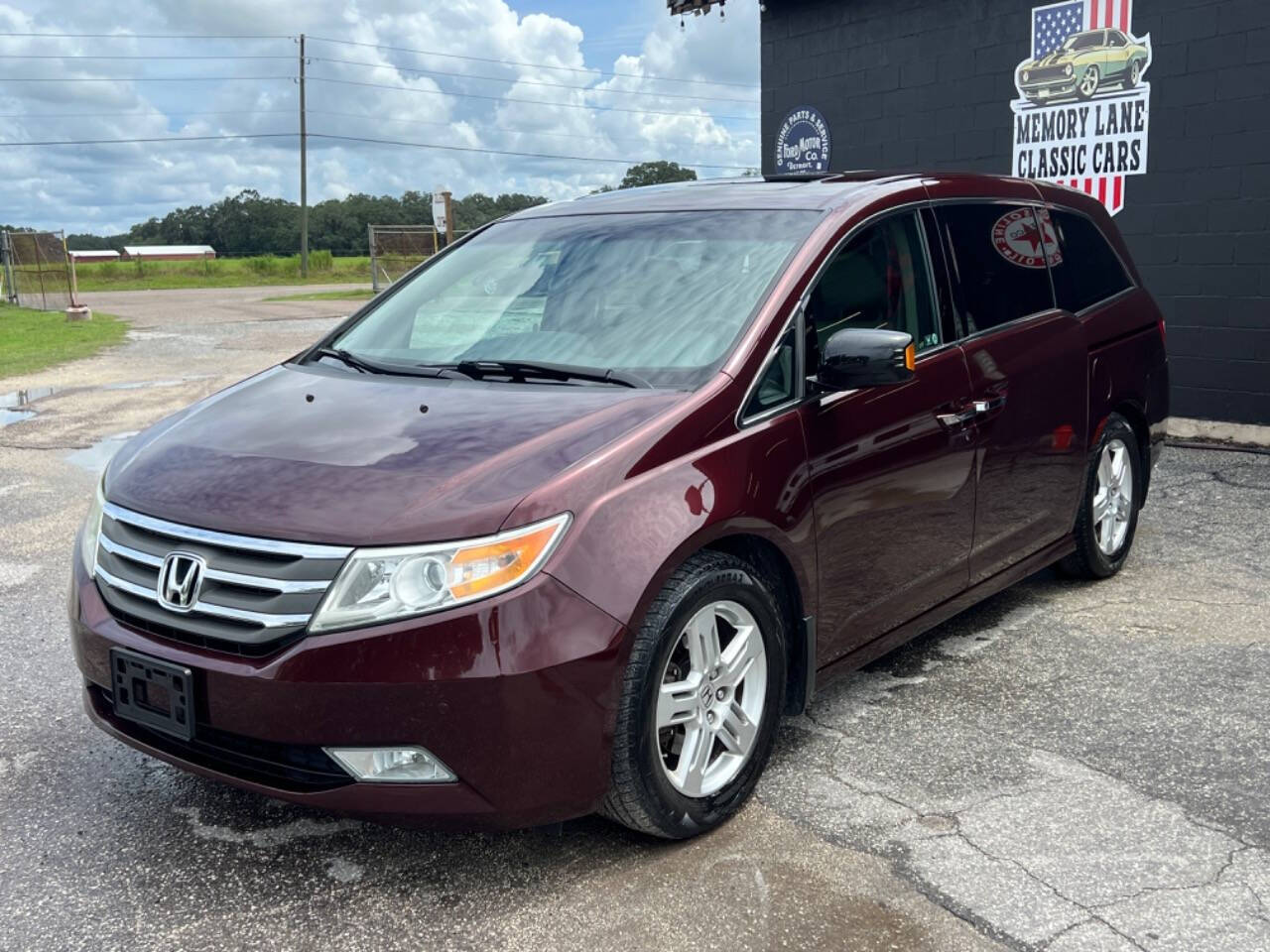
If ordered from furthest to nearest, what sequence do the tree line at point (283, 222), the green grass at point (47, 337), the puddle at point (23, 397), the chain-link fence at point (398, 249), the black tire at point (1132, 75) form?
1. the tree line at point (283, 222)
2. the chain-link fence at point (398, 249)
3. the green grass at point (47, 337)
4. the puddle at point (23, 397)
5. the black tire at point (1132, 75)

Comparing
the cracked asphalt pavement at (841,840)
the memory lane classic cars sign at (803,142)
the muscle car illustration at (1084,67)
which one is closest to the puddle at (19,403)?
the cracked asphalt pavement at (841,840)

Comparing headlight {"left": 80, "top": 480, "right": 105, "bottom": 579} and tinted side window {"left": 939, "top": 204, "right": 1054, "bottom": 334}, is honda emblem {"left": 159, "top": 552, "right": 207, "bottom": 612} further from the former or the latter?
tinted side window {"left": 939, "top": 204, "right": 1054, "bottom": 334}

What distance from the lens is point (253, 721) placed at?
9.14 feet

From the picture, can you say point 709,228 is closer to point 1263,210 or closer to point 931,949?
point 931,949

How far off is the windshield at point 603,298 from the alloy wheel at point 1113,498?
2.21 m

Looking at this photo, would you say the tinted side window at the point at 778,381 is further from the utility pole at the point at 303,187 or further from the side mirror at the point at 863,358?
the utility pole at the point at 303,187

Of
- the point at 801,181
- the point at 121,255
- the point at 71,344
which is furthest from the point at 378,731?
the point at 121,255

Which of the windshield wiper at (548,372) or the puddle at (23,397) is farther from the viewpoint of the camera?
the puddle at (23,397)

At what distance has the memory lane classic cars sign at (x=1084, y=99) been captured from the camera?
9281mm

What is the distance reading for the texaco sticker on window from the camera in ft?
15.5

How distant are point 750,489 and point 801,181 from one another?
154 centimetres

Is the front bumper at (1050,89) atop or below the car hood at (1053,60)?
below

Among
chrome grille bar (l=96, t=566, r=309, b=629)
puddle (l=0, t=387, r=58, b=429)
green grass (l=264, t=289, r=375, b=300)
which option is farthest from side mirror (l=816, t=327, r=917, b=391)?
green grass (l=264, t=289, r=375, b=300)

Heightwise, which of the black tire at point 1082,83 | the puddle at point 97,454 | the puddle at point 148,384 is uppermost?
the black tire at point 1082,83
